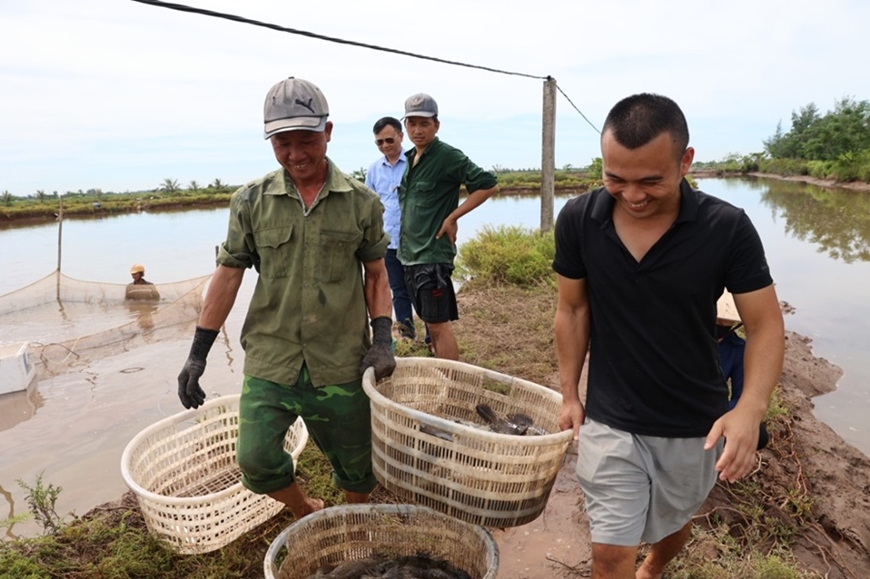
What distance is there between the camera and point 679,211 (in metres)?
1.68

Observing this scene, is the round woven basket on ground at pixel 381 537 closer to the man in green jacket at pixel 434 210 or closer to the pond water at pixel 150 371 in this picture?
the man in green jacket at pixel 434 210

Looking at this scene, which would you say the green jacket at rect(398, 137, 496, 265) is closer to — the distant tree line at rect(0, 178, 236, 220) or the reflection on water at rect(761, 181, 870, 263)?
the reflection on water at rect(761, 181, 870, 263)

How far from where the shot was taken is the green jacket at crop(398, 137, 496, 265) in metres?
4.03

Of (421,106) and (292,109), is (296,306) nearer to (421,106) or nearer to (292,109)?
(292,109)

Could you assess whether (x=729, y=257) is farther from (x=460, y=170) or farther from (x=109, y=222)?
(x=109, y=222)

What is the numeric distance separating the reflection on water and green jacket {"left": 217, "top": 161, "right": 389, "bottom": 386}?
12.7 m

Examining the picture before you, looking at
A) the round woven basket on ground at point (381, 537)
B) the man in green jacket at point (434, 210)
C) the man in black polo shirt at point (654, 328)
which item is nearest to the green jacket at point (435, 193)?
Answer: the man in green jacket at point (434, 210)

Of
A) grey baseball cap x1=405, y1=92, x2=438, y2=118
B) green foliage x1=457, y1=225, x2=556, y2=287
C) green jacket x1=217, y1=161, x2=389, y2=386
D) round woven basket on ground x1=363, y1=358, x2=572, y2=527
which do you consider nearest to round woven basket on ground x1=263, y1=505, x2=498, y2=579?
round woven basket on ground x1=363, y1=358, x2=572, y2=527

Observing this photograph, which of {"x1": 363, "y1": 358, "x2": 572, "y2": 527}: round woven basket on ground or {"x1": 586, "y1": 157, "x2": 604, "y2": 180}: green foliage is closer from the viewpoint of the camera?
{"x1": 363, "y1": 358, "x2": 572, "y2": 527}: round woven basket on ground

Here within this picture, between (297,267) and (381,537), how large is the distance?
3.83 feet

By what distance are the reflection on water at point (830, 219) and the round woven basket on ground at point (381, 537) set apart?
41.1ft

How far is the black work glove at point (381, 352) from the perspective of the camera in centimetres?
235

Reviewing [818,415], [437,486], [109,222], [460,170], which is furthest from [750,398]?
[109,222]

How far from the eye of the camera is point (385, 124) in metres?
4.98
